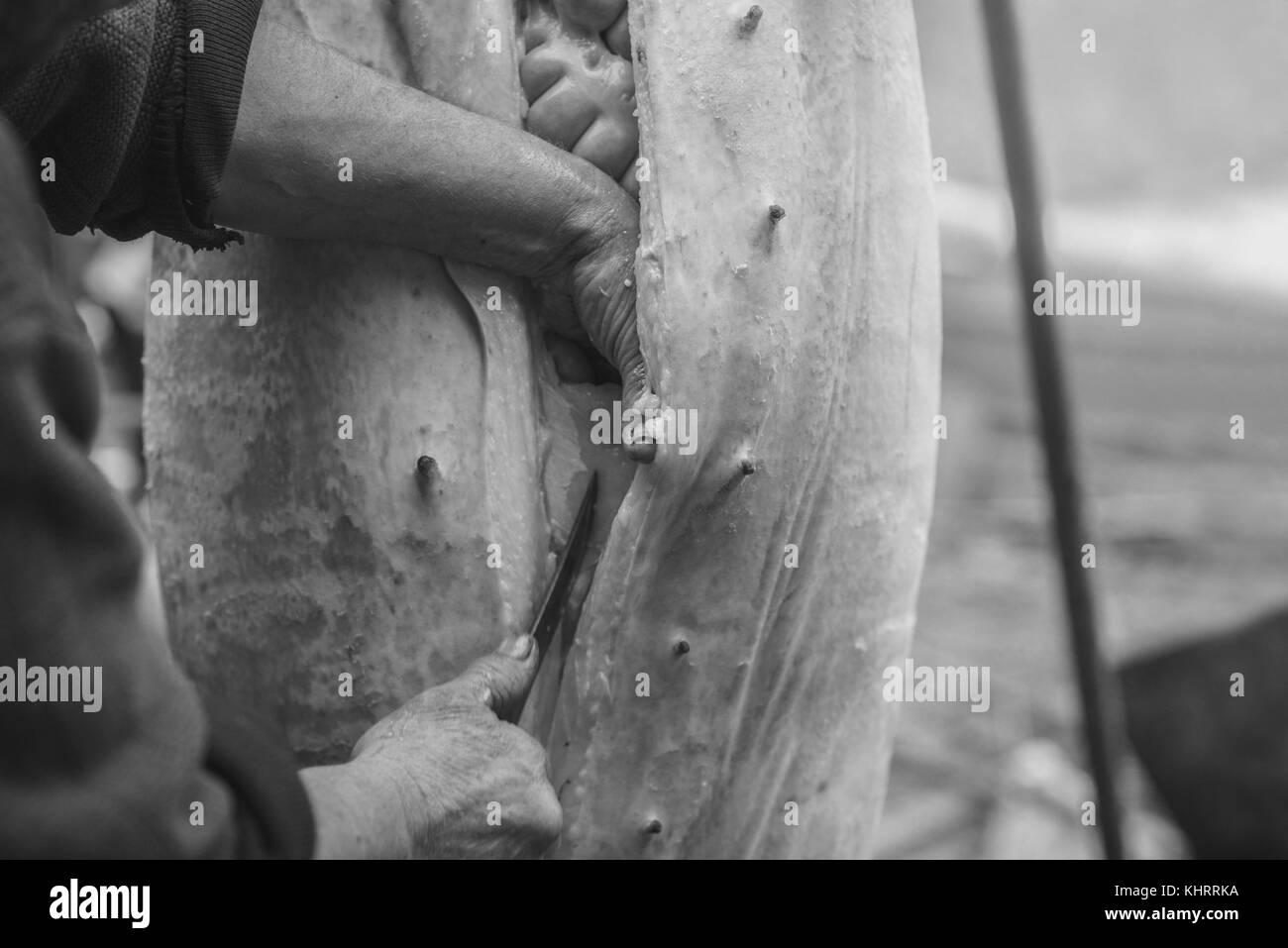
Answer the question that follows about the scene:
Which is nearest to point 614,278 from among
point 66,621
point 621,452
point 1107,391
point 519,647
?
Answer: point 621,452

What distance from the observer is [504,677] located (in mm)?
920

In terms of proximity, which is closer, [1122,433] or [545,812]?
[545,812]

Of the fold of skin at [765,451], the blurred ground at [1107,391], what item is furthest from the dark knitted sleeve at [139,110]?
the blurred ground at [1107,391]

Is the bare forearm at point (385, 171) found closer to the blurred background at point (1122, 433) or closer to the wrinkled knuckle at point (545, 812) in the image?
the wrinkled knuckle at point (545, 812)

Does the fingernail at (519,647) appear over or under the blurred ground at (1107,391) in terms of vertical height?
under

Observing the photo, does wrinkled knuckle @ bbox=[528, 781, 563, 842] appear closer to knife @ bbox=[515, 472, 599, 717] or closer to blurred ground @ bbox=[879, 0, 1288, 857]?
knife @ bbox=[515, 472, 599, 717]

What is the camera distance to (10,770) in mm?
600

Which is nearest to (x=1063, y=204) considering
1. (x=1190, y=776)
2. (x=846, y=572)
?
(x=1190, y=776)

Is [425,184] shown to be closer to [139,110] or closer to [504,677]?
[139,110]

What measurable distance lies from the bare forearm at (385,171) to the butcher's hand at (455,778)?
263mm

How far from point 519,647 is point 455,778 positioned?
0.37 ft

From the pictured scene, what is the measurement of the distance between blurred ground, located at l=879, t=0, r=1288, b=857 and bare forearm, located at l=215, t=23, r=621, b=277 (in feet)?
4.32

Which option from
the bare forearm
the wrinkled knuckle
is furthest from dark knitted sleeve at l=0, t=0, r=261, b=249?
the wrinkled knuckle

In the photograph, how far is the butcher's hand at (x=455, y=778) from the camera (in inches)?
31.3
